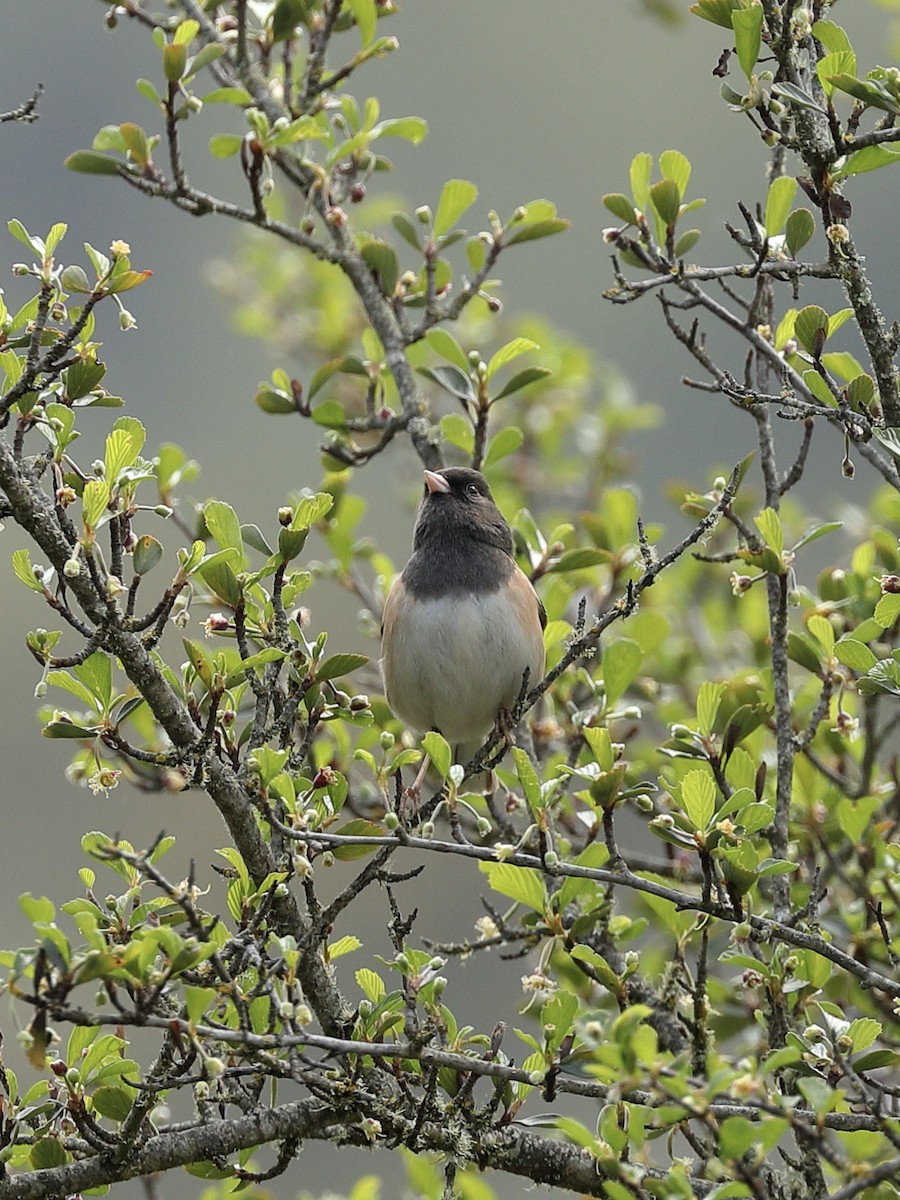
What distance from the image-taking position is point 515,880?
202 centimetres

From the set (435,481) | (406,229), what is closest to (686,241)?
(406,229)

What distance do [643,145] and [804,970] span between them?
22998 millimetres

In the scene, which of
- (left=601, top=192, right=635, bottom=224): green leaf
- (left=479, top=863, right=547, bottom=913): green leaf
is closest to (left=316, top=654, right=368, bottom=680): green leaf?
(left=479, top=863, right=547, bottom=913): green leaf

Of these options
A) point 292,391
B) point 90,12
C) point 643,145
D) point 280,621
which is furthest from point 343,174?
point 90,12

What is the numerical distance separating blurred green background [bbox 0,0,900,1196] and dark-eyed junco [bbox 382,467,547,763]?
731 centimetres

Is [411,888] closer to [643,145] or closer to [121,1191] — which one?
[121,1191]

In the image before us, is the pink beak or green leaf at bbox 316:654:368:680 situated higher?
the pink beak

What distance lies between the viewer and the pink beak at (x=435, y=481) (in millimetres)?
3252

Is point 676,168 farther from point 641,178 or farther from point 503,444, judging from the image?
point 503,444

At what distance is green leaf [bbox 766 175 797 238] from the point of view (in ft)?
7.89

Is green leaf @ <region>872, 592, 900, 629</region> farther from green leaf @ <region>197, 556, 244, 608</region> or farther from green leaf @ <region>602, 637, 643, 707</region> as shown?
green leaf @ <region>197, 556, 244, 608</region>

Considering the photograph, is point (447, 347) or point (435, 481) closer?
point (447, 347)

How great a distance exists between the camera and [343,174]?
3.17 metres

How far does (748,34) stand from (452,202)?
3.18 feet
